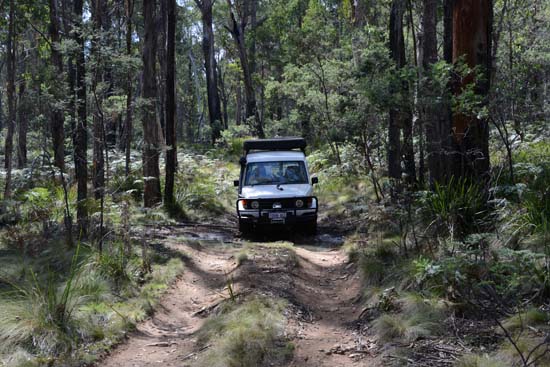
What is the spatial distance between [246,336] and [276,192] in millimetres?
6713

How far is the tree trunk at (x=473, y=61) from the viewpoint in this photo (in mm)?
8750

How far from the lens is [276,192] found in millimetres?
12359

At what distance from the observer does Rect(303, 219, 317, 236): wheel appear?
1255cm

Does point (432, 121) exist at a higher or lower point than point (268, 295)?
higher

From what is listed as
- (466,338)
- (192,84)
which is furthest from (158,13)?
(192,84)

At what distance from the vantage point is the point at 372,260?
851cm

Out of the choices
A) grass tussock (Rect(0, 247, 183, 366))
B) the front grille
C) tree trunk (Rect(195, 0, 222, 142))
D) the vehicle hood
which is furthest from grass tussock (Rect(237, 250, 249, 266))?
tree trunk (Rect(195, 0, 222, 142))

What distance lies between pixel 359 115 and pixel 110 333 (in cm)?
679

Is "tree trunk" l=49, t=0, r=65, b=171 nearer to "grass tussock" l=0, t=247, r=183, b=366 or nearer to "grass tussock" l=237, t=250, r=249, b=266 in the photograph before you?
"grass tussock" l=237, t=250, r=249, b=266

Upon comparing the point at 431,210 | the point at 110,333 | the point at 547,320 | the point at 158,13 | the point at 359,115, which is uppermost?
the point at 158,13

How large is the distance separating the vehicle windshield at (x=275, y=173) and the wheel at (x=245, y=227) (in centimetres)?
102

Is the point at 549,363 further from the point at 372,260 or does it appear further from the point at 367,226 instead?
the point at 367,226

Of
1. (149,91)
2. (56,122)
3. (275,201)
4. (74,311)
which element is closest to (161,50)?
(56,122)

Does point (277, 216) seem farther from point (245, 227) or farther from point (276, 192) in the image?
point (245, 227)
